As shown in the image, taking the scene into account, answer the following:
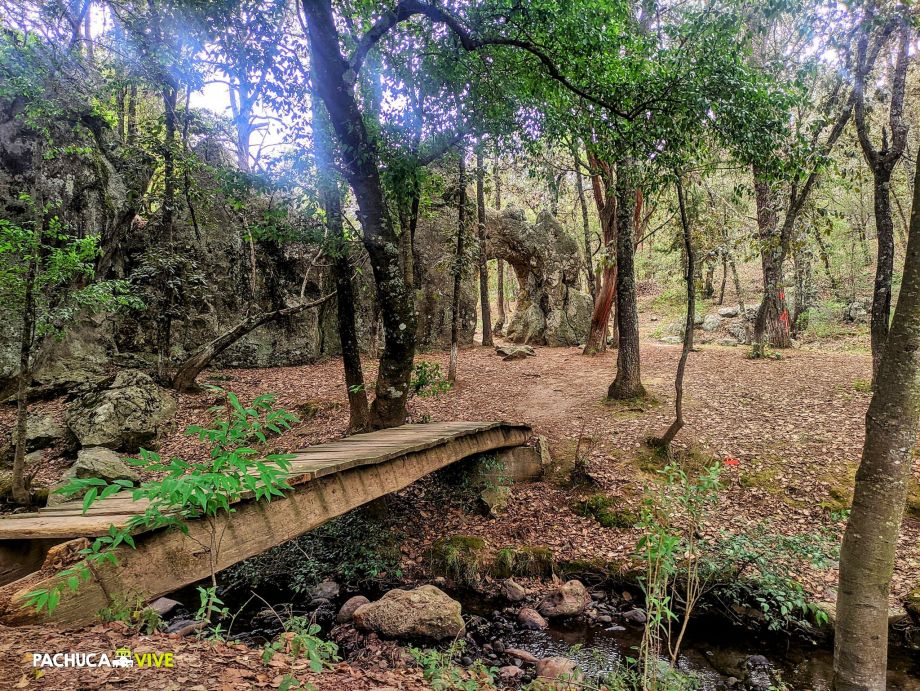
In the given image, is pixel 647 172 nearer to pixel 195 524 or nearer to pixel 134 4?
pixel 195 524

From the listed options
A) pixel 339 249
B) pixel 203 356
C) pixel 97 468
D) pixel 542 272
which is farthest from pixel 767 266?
pixel 97 468

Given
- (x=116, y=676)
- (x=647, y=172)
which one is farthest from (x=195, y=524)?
(x=647, y=172)

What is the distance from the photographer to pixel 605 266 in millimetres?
12477

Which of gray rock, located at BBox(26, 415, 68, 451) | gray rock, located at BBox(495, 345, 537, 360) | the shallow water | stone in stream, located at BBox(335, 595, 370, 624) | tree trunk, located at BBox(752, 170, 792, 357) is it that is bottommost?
the shallow water

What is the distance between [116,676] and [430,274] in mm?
15800

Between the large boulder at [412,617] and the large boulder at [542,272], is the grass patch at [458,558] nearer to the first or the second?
the large boulder at [412,617]

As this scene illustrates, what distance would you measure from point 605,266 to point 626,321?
10.7ft

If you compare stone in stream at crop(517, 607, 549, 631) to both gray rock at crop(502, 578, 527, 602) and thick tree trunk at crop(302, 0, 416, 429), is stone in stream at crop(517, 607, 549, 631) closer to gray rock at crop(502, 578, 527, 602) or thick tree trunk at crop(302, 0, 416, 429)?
gray rock at crop(502, 578, 527, 602)

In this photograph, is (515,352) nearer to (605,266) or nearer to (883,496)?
(605,266)

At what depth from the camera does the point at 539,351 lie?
1669 centimetres

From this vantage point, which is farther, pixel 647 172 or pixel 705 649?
pixel 647 172

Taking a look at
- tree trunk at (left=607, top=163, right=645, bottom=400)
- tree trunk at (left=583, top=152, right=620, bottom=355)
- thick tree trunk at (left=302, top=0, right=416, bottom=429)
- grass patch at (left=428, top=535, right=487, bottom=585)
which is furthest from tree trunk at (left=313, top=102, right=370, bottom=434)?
tree trunk at (left=583, top=152, right=620, bottom=355)

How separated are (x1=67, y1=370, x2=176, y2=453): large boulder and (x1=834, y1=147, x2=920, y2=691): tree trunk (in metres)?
10.8

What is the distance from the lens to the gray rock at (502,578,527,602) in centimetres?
565
